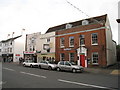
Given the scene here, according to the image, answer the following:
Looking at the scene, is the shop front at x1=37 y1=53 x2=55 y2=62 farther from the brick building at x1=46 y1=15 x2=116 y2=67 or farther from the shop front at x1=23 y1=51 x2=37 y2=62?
the shop front at x1=23 y1=51 x2=37 y2=62

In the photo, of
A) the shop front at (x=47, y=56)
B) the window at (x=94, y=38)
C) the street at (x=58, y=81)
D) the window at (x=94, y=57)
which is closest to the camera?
the street at (x=58, y=81)

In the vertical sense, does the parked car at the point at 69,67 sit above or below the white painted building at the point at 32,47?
below

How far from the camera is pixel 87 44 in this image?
22.9 metres

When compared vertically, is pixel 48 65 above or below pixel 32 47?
below

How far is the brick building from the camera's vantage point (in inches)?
829

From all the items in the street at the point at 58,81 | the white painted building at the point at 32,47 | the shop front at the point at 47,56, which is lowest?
the street at the point at 58,81

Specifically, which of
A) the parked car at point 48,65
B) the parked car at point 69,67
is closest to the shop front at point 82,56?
the parked car at point 48,65

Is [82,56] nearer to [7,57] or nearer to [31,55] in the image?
[31,55]

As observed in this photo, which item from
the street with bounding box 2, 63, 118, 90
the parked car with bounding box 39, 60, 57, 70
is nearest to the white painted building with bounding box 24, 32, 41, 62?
the parked car with bounding box 39, 60, 57, 70

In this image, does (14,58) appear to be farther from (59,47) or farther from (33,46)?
→ (59,47)

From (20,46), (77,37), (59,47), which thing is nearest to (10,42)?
(20,46)

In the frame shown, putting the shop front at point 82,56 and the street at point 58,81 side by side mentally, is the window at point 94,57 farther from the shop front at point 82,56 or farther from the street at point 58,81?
the street at point 58,81

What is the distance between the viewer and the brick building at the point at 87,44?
2106 centimetres

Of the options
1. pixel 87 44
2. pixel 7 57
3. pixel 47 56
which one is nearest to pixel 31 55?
pixel 47 56
